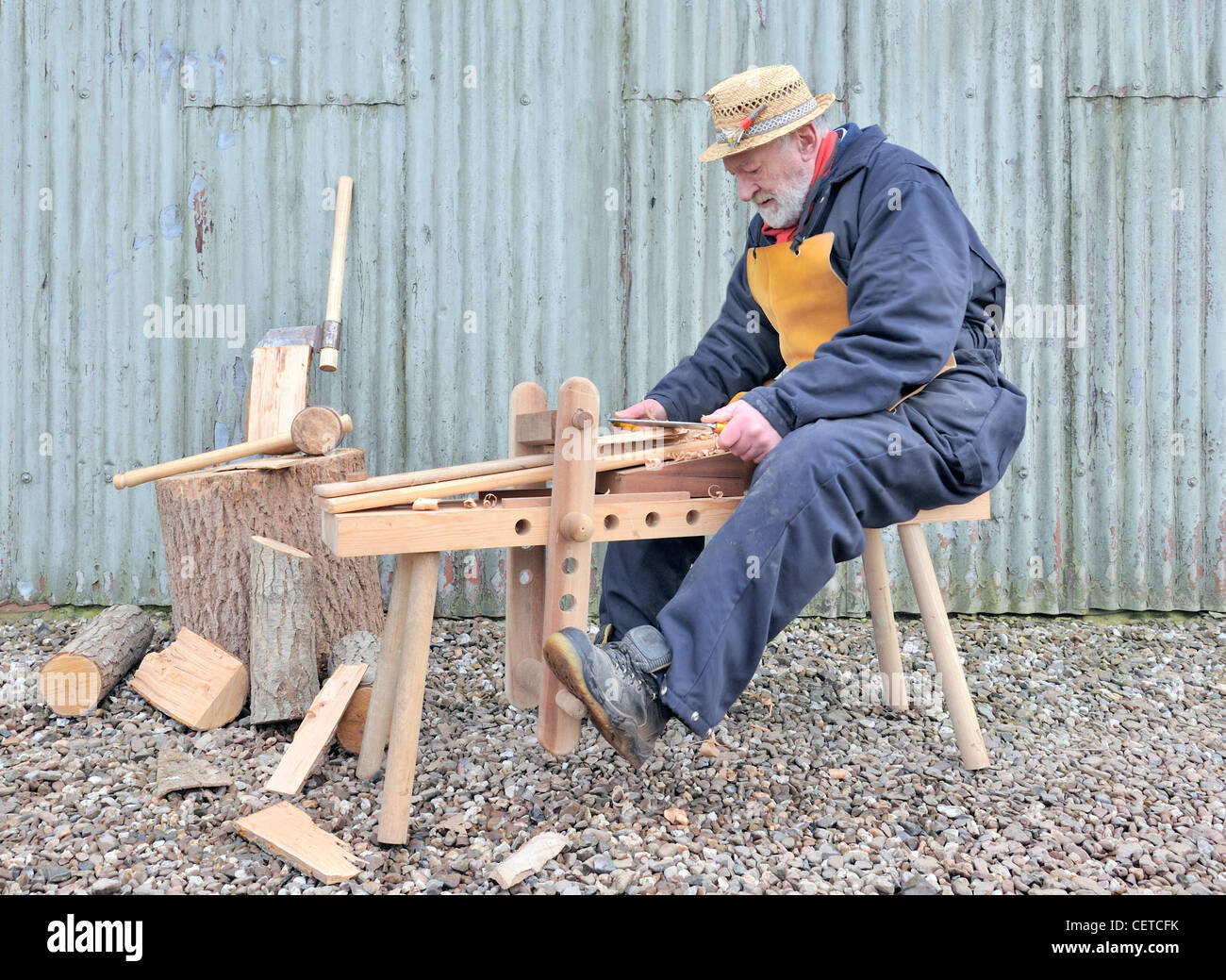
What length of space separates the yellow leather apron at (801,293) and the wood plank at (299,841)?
5.72 feet

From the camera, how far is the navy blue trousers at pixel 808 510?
2150 mm

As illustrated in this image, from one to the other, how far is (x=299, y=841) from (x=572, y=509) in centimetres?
96

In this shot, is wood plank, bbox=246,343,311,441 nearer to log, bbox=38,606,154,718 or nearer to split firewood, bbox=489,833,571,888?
log, bbox=38,606,154,718

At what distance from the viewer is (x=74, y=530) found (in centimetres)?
436

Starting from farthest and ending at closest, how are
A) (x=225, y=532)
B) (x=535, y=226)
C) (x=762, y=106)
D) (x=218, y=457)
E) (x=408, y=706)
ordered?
(x=535, y=226) < (x=218, y=457) < (x=225, y=532) < (x=762, y=106) < (x=408, y=706)

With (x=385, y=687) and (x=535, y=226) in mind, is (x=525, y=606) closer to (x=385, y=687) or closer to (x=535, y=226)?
(x=385, y=687)

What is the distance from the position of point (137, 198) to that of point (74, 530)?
5.08 feet

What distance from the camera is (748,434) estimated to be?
7.69 ft

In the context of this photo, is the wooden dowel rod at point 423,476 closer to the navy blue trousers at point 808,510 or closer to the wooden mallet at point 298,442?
the navy blue trousers at point 808,510

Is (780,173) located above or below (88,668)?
above

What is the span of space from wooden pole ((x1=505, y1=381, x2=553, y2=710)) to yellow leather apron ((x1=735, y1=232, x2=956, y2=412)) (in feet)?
2.51

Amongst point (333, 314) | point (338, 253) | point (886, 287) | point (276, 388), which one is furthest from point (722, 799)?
point (338, 253)

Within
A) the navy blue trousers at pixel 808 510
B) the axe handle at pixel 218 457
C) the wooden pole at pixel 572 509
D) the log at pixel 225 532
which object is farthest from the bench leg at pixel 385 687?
the axe handle at pixel 218 457

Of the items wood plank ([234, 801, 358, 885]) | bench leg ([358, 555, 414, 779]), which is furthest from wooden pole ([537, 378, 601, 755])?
wood plank ([234, 801, 358, 885])
